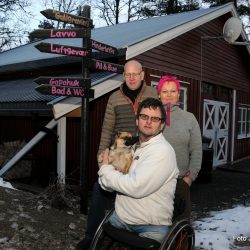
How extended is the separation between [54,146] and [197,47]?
596 centimetres

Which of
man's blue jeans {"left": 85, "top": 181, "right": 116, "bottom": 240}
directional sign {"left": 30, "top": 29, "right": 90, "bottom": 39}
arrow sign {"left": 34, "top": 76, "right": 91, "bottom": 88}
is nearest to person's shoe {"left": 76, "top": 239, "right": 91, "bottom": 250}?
man's blue jeans {"left": 85, "top": 181, "right": 116, "bottom": 240}

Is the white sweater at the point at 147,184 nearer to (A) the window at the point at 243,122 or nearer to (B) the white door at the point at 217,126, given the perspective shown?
(B) the white door at the point at 217,126

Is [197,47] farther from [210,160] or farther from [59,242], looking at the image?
[59,242]

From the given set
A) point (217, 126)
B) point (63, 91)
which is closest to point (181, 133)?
point (63, 91)

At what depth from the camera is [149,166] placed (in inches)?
107

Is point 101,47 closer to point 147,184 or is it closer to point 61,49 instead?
point 61,49

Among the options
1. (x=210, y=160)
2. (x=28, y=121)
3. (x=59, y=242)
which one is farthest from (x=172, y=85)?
(x=28, y=121)

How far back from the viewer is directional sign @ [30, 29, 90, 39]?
17.7 feet

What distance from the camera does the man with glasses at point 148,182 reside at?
2.73 metres

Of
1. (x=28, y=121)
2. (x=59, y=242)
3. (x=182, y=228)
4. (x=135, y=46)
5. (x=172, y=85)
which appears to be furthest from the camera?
(x=28, y=121)

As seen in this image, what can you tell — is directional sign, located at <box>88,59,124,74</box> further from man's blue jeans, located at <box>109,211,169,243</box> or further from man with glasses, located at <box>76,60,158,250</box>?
man's blue jeans, located at <box>109,211,169,243</box>

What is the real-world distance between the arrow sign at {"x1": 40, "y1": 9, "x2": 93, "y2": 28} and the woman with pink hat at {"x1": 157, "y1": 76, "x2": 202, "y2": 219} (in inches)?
90.1

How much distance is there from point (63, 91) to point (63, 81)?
161mm

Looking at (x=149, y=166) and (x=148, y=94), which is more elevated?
(x=148, y=94)
